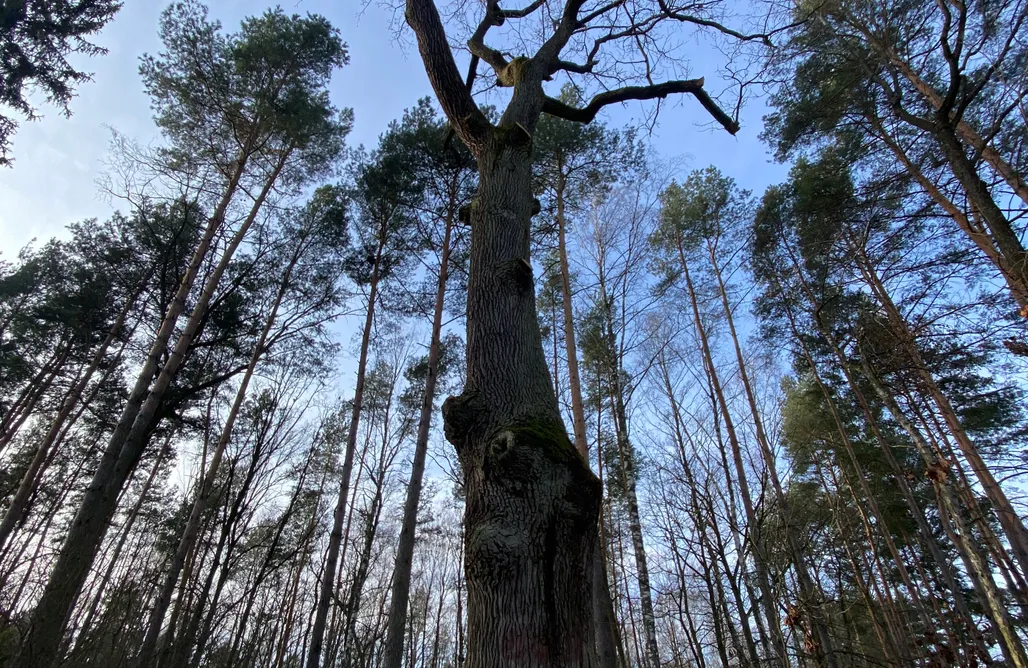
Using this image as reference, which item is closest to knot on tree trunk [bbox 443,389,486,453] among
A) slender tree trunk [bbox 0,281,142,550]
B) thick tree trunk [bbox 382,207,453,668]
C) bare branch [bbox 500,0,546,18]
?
bare branch [bbox 500,0,546,18]

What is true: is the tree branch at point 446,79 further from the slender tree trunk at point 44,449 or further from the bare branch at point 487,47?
the slender tree trunk at point 44,449

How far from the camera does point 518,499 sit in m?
1.45

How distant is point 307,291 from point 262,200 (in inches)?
83.5

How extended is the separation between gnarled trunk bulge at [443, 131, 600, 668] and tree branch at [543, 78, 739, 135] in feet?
6.73

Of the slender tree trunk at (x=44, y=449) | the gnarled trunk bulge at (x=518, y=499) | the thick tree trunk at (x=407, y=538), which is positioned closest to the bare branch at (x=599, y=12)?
the gnarled trunk bulge at (x=518, y=499)

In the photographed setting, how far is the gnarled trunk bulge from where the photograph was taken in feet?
4.13

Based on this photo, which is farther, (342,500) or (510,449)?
(342,500)

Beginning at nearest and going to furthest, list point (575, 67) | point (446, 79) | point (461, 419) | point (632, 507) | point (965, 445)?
point (461, 419) < point (446, 79) < point (575, 67) < point (965, 445) < point (632, 507)

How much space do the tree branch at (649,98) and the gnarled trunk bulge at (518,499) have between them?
2.05 m

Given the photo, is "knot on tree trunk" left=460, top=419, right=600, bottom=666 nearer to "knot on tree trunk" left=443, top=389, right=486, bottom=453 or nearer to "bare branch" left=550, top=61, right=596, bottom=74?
"knot on tree trunk" left=443, top=389, right=486, bottom=453

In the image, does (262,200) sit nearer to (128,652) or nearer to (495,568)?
(128,652)

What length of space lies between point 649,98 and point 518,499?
3.35 metres

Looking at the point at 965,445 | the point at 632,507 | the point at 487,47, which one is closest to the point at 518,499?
the point at 487,47

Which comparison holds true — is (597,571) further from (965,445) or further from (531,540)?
(965,445)
